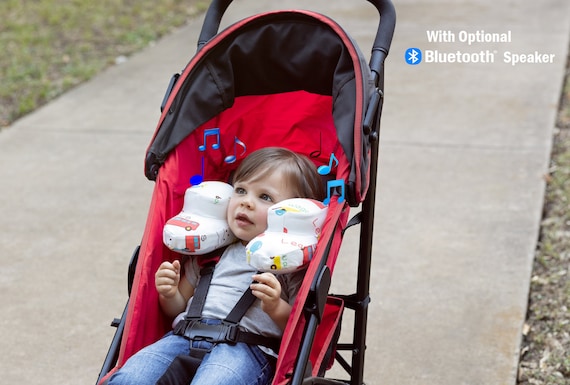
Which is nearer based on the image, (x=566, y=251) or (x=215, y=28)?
(x=215, y=28)

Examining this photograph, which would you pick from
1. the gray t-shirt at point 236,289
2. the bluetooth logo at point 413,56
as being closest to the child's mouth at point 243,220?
the gray t-shirt at point 236,289

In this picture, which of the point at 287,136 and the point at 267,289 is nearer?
the point at 267,289

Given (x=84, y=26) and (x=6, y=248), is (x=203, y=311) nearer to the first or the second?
(x=6, y=248)

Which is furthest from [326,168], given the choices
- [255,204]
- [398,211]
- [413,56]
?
[413,56]

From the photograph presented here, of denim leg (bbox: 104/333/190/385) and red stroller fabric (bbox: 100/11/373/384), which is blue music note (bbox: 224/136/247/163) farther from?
denim leg (bbox: 104/333/190/385)

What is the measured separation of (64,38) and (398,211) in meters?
4.38

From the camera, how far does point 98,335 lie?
12.1 ft

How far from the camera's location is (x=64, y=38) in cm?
800

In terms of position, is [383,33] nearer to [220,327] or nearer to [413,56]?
[220,327]

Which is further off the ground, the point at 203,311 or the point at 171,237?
the point at 171,237

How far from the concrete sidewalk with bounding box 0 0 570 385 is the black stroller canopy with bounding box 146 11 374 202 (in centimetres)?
115

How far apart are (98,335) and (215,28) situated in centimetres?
143

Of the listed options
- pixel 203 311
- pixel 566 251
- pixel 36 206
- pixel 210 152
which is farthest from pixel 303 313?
pixel 36 206

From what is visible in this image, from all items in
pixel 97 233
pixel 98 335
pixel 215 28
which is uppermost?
pixel 215 28
